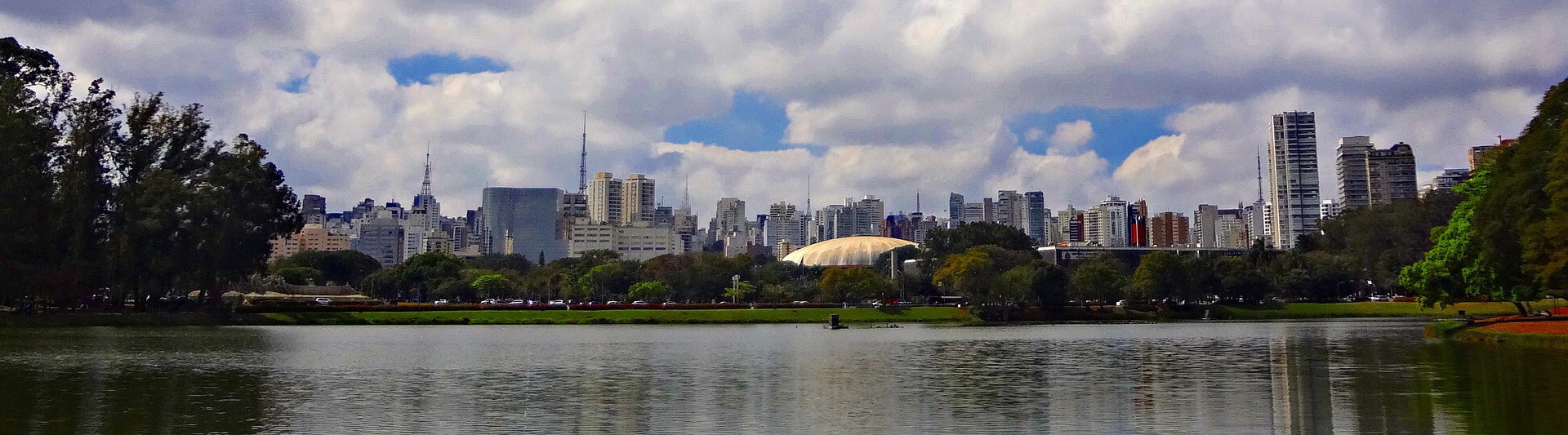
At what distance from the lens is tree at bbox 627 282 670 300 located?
357 feet

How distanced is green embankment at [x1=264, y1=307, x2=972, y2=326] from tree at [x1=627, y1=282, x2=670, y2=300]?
2562 centimetres

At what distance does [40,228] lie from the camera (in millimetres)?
62750

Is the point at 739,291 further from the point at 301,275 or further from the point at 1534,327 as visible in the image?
the point at 1534,327

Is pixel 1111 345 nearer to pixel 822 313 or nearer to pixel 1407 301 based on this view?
pixel 822 313

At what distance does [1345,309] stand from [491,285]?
76902 mm

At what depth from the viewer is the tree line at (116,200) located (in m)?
60.6

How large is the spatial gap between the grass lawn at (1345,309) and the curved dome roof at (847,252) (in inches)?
2900

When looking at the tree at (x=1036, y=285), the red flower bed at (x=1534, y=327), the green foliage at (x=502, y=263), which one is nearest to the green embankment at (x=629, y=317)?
the tree at (x=1036, y=285)

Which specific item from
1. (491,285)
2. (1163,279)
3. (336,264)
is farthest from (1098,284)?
(336,264)

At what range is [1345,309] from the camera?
8981 centimetres

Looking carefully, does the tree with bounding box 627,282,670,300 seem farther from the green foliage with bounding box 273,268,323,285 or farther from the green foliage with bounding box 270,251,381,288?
the green foliage with bounding box 270,251,381,288

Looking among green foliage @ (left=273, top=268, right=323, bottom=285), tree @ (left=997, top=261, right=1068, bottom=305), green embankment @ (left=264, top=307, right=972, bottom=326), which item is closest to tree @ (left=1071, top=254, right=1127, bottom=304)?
tree @ (left=997, top=261, right=1068, bottom=305)

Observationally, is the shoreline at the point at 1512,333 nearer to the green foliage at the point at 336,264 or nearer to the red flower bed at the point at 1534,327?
the red flower bed at the point at 1534,327

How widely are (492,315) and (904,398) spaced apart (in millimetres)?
62055
